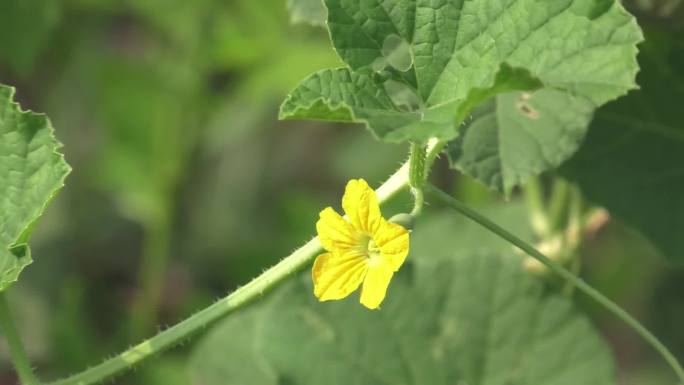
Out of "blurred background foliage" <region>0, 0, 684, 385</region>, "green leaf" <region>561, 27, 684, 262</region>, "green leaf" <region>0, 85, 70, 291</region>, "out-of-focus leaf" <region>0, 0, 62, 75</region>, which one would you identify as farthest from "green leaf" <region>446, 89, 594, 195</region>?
"out-of-focus leaf" <region>0, 0, 62, 75</region>

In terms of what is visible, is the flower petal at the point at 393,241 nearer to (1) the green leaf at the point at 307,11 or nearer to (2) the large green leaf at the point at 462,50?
(2) the large green leaf at the point at 462,50

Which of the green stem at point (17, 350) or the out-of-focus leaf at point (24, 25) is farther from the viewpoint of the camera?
the out-of-focus leaf at point (24, 25)

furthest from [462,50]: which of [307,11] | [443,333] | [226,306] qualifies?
[443,333]

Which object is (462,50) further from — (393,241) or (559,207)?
(559,207)

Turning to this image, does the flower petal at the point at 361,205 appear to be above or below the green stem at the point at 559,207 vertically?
above

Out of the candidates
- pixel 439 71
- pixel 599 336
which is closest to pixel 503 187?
pixel 439 71

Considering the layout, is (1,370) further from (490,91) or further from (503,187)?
(490,91)

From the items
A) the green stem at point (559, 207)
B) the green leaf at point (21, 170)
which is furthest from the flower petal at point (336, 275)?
the green stem at point (559, 207)
